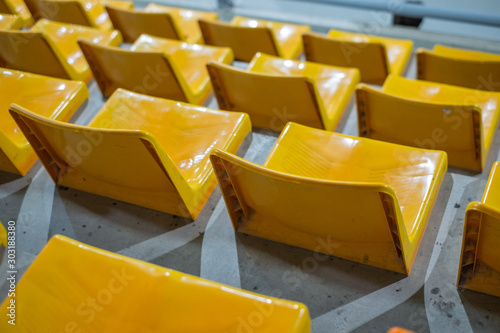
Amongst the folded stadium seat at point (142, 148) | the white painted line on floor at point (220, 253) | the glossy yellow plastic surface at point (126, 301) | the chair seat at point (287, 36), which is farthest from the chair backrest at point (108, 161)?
the chair seat at point (287, 36)

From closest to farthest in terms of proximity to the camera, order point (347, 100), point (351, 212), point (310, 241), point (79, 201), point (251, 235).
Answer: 1. point (351, 212)
2. point (310, 241)
3. point (251, 235)
4. point (79, 201)
5. point (347, 100)

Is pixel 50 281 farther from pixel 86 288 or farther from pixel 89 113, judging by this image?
pixel 89 113

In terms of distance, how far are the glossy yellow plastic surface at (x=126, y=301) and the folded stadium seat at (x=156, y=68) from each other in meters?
1.27

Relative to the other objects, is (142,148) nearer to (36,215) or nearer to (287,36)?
(36,215)

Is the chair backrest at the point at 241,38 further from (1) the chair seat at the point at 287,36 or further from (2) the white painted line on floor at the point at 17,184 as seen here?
(2) the white painted line on floor at the point at 17,184

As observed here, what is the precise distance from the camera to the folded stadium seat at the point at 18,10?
4.04 meters

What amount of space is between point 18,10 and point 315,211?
11.9 feet

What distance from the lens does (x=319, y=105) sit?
2451 mm

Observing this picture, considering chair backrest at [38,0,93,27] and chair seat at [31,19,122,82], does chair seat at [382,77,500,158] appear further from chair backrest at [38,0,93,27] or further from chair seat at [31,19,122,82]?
chair backrest at [38,0,93,27]

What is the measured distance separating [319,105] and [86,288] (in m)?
1.38

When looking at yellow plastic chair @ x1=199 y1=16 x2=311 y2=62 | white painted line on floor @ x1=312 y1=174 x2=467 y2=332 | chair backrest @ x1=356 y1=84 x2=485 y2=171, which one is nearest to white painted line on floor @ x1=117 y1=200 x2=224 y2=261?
white painted line on floor @ x1=312 y1=174 x2=467 y2=332

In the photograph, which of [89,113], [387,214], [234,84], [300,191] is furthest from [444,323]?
[89,113]

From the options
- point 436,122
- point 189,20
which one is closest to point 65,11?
point 189,20

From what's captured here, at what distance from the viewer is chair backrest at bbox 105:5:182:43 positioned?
3.51m
